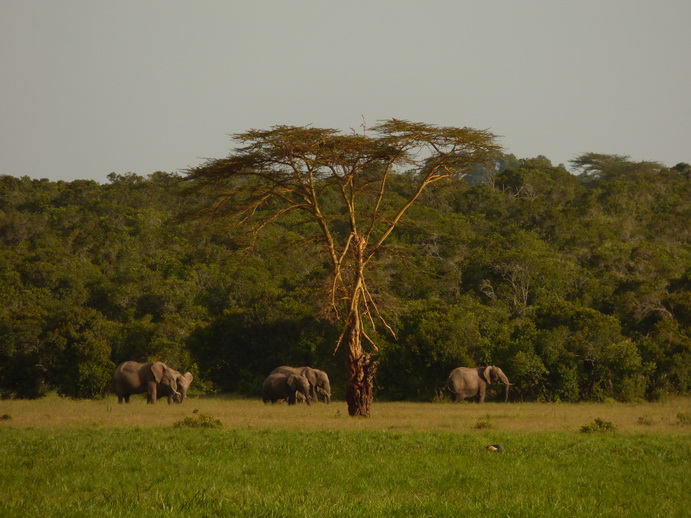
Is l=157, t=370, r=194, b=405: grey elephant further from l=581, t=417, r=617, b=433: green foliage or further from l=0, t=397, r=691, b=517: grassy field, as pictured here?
l=581, t=417, r=617, b=433: green foliage

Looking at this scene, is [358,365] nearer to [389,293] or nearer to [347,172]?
[347,172]

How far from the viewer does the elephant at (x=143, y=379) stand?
35312 mm

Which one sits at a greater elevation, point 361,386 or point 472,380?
point 361,386

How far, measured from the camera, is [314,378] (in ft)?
124

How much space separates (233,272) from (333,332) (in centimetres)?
1254

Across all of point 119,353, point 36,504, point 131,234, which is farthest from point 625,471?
point 131,234

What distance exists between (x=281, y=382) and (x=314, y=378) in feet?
4.83

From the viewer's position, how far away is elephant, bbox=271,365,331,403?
37562 mm

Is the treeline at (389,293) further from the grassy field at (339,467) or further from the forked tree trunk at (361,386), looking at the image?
the grassy field at (339,467)

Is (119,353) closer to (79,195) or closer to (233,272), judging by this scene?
(233,272)

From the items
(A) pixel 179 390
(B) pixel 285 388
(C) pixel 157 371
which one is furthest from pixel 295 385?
(C) pixel 157 371

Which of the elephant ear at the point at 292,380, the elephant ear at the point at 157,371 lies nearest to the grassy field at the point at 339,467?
the elephant ear at the point at 157,371

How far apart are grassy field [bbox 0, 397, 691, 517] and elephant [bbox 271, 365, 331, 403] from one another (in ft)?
43.2

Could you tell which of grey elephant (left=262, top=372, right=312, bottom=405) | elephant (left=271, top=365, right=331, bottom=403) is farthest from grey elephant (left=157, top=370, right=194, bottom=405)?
elephant (left=271, top=365, right=331, bottom=403)
